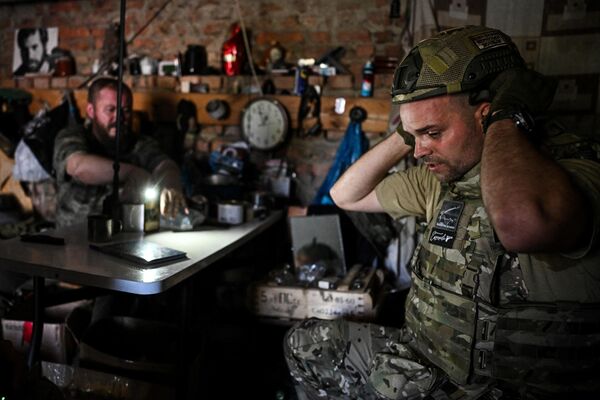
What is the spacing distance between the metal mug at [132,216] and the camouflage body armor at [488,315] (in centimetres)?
142

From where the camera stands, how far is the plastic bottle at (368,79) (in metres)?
3.18

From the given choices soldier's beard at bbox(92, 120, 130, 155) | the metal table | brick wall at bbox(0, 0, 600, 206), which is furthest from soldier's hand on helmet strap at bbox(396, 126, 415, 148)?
soldier's beard at bbox(92, 120, 130, 155)

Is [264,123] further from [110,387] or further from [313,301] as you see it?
[110,387]

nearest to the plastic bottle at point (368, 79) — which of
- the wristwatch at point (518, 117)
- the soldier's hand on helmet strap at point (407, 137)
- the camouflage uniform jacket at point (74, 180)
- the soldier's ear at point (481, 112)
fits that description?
the camouflage uniform jacket at point (74, 180)

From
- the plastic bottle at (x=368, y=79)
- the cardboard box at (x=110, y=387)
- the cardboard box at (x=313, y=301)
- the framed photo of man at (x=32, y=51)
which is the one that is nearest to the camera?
the cardboard box at (x=110, y=387)

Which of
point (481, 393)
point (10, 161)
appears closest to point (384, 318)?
point (481, 393)

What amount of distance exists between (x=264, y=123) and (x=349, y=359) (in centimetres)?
202

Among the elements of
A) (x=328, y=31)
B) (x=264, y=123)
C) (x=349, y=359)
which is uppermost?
(x=328, y=31)

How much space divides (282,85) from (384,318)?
1794 mm

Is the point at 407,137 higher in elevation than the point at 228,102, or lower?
lower

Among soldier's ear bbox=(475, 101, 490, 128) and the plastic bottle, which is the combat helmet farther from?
the plastic bottle

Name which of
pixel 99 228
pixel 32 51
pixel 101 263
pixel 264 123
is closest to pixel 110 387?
pixel 101 263

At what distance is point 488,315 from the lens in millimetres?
1362

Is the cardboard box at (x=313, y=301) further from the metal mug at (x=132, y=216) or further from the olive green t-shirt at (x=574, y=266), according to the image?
the olive green t-shirt at (x=574, y=266)
